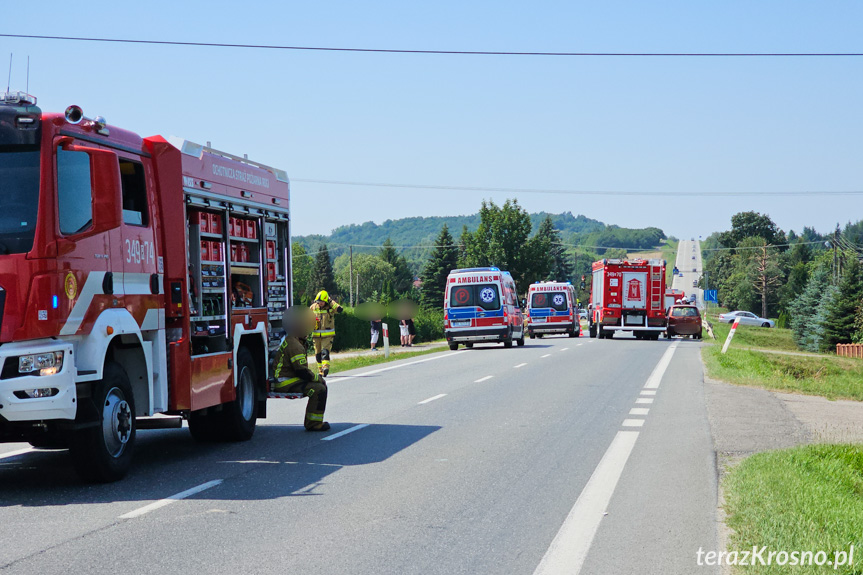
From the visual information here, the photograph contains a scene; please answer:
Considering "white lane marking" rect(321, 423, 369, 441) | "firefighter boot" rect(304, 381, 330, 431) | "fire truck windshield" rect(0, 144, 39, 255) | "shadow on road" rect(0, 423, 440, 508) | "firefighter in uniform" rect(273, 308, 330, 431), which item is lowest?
"white lane marking" rect(321, 423, 369, 441)

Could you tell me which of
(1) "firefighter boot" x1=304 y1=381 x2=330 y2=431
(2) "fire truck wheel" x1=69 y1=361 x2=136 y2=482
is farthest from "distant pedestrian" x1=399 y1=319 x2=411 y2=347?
(2) "fire truck wheel" x1=69 y1=361 x2=136 y2=482

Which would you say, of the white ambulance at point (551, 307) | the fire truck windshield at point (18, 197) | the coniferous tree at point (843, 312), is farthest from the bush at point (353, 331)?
the fire truck windshield at point (18, 197)

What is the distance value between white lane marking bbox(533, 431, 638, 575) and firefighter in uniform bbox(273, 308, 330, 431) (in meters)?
3.54

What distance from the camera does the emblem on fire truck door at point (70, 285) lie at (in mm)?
7969

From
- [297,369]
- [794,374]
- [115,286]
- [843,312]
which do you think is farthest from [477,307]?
[843,312]

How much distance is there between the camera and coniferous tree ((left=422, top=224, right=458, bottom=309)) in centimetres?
10906

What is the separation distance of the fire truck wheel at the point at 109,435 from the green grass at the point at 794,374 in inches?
498

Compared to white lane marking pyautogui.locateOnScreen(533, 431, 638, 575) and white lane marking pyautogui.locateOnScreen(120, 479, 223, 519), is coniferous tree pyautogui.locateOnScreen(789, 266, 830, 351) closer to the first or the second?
white lane marking pyautogui.locateOnScreen(533, 431, 638, 575)

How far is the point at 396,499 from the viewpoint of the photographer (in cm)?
802

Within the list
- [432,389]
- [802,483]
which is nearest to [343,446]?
[802,483]

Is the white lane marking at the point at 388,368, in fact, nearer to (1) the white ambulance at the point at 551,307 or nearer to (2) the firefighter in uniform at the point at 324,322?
(2) the firefighter in uniform at the point at 324,322

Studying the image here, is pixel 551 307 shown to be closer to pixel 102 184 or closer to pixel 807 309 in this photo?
pixel 807 309

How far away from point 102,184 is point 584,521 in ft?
14.9

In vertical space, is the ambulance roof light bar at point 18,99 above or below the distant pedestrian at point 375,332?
above
